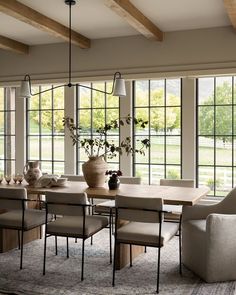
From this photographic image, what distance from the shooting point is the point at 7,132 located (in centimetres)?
695

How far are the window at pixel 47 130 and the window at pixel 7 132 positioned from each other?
0.41 metres

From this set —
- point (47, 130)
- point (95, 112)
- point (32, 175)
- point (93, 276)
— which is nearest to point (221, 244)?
point (93, 276)

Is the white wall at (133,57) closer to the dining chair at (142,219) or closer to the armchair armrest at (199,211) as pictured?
the armchair armrest at (199,211)

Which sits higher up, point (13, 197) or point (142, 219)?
point (13, 197)

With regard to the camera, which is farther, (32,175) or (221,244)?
(32,175)

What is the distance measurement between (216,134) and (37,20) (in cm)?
279

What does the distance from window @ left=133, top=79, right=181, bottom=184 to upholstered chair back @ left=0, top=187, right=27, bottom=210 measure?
242 centimetres

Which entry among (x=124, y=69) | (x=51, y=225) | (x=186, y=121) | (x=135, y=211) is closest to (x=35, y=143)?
(x=124, y=69)

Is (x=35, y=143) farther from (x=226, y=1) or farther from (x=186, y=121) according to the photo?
(x=226, y=1)

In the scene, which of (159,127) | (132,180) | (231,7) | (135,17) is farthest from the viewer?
(159,127)

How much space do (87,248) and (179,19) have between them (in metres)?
2.96

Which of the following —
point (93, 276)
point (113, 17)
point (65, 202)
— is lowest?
point (93, 276)

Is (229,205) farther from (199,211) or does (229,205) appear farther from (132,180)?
(132,180)

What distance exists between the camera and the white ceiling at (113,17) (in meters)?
4.36
